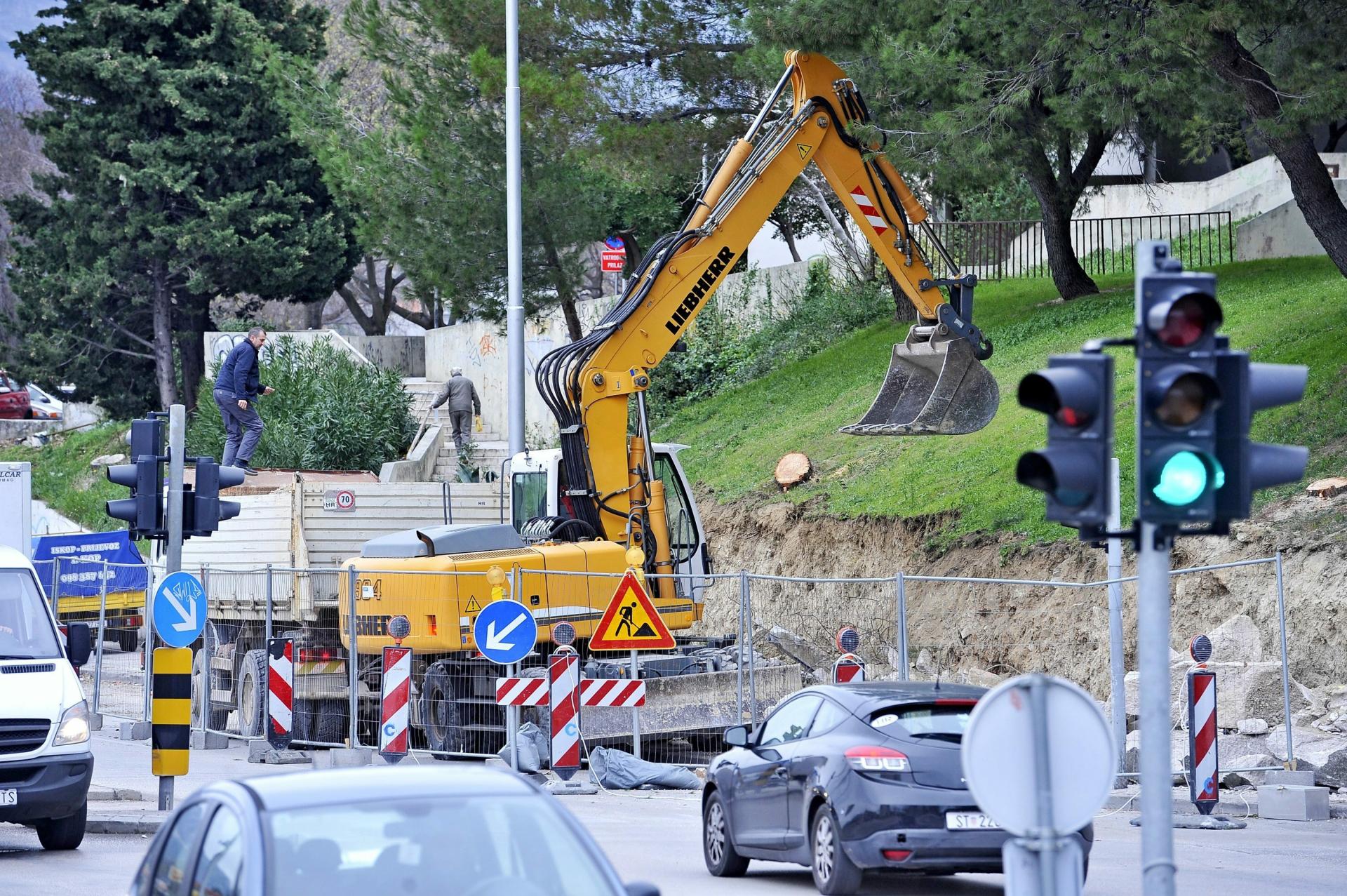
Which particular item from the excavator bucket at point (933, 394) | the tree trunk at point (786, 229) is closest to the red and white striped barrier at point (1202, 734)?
the excavator bucket at point (933, 394)

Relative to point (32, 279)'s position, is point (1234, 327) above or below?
below

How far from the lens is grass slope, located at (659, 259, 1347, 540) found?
21812mm

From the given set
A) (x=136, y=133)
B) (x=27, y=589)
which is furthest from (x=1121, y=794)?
(x=136, y=133)

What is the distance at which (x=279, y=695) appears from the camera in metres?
17.5

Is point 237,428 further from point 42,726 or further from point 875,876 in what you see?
point 875,876

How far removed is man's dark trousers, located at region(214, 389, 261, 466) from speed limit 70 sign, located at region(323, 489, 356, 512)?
3366 mm

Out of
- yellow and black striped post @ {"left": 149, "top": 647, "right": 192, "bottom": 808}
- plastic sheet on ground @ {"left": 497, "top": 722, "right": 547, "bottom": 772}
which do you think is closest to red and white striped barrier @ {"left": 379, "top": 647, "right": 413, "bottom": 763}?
plastic sheet on ground @ {"left": 497, "top": 722, "right": 547, "bottom": 772}

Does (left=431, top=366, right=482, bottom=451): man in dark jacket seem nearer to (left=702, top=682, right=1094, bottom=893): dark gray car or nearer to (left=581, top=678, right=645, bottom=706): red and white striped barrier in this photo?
(left=581, top=678, right=645, bottom=706): red and white striped barrier

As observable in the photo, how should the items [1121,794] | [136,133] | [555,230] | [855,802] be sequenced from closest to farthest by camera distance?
[855,802]
[1121,794]
[555,230]
[136,133]

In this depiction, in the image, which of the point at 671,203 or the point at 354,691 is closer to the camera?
the point at 354,691

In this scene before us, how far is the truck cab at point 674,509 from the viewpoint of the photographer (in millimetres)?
18781

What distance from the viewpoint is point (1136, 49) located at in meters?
19.4

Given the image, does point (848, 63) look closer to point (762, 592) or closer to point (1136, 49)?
point (1136, 49)

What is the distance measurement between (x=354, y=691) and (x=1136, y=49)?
1102 centimetres
